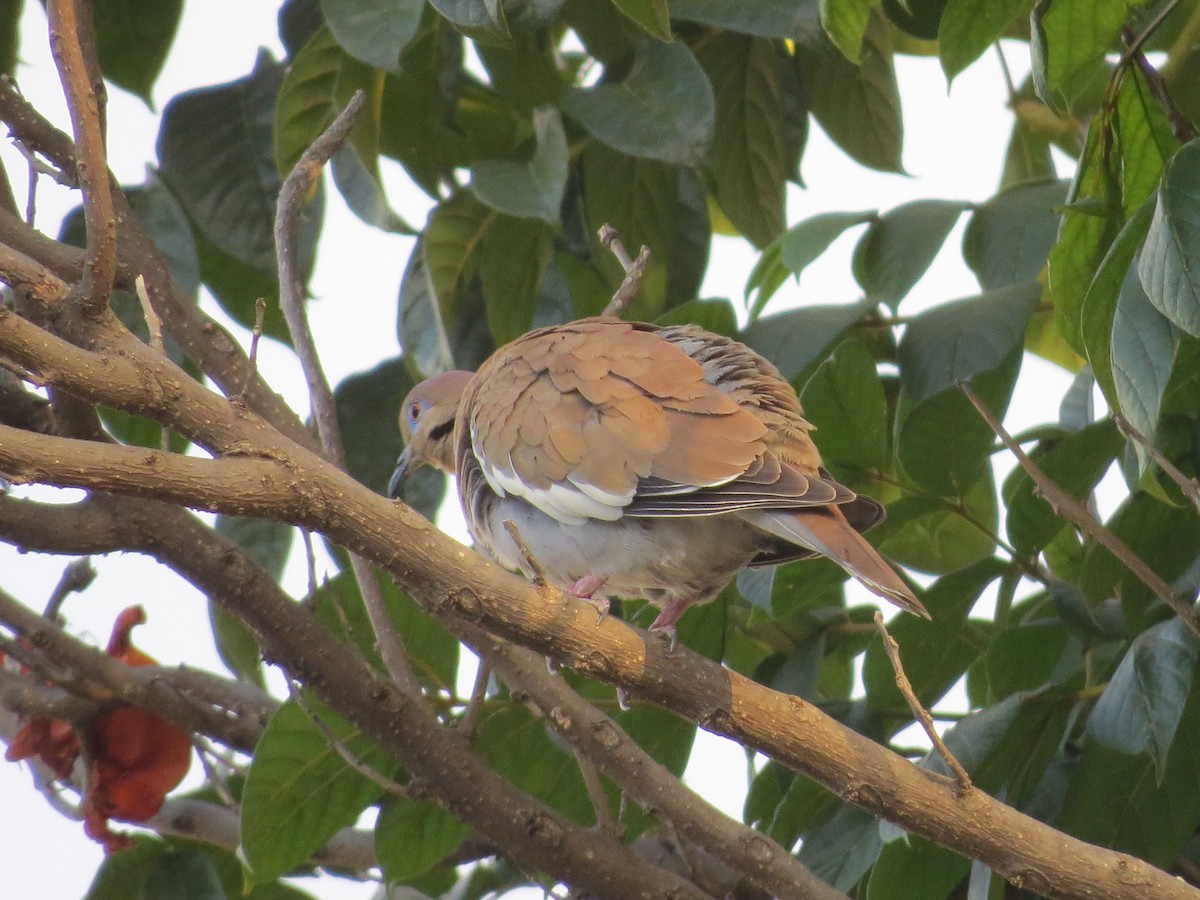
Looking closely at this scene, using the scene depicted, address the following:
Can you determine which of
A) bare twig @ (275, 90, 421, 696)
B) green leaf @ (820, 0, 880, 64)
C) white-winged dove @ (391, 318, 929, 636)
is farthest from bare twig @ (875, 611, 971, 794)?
bare twig @ (275, 90, 421, 696)

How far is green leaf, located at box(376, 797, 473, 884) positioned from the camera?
101 inches

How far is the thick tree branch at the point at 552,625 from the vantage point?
1460 mm

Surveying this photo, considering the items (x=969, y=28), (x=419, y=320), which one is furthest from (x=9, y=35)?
(x=969, y=28)

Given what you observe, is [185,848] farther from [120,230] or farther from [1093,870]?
[1093,870]

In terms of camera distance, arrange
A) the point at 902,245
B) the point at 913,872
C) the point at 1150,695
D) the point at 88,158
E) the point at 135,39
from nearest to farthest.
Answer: the point at 88,158 < the point at 1150,695 < the point at 913,872 < the point at 902,245 < the point at 135,39

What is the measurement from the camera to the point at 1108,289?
183cm

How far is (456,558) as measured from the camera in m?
1.61

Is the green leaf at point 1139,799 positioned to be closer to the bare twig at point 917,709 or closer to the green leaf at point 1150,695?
the green leaf at point 1150,695

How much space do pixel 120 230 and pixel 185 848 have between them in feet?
4.34

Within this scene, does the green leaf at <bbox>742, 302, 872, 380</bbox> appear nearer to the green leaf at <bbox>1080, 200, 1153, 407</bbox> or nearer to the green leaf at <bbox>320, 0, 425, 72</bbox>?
the green leaf at <bbox>1080, 200, 1153, 407</bbox>

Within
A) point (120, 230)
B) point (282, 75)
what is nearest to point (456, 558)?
point (120, 230)

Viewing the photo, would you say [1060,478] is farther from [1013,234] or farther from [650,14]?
[650,14]

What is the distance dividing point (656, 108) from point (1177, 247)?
1.16m

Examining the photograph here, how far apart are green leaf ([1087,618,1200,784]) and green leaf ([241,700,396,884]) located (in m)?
1.25
